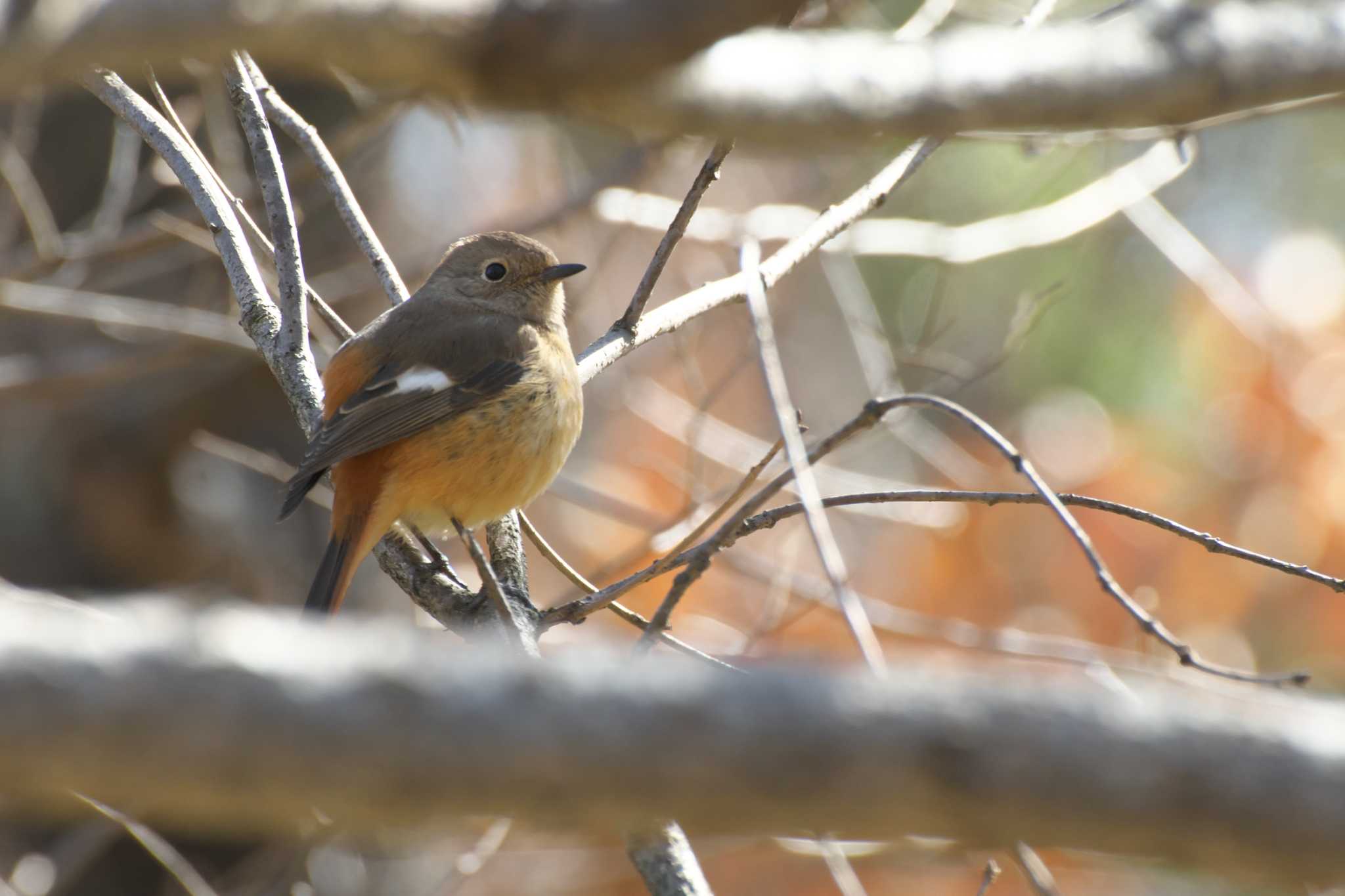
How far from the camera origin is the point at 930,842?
2.95m

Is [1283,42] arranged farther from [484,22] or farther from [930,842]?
[930,842]

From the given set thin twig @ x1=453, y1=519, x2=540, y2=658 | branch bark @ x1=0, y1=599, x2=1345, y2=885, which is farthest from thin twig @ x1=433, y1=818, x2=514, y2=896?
branch bark @ x1=0, y1=599, x2=1345, y2=885

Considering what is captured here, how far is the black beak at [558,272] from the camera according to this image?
172 inches

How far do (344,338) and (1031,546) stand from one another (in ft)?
13.0

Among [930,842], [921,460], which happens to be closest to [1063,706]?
[930,842]

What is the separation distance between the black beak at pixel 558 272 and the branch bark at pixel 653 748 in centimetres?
350

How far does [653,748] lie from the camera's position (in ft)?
2.98

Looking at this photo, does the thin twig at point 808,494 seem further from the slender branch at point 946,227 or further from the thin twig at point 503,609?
the slender branch at point 946,227

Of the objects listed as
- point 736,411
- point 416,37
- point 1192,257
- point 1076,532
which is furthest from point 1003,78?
point 736,411

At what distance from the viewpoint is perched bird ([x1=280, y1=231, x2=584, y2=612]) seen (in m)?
3.54

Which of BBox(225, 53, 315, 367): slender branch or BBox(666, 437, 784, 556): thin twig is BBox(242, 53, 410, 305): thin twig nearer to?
BBox(225, 53, 315, 367): slender branch

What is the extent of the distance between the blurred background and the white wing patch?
0.98 meters

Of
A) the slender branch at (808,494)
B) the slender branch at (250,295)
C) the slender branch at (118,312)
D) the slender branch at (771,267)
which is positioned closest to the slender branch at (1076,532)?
the slender branch at (808,494)

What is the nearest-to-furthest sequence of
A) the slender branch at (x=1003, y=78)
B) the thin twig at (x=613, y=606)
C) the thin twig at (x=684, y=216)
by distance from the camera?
the slender branch at (x=1003, y=78), the thin twig at (x=613, y=606), the thin twig at (x=684, y=216)
